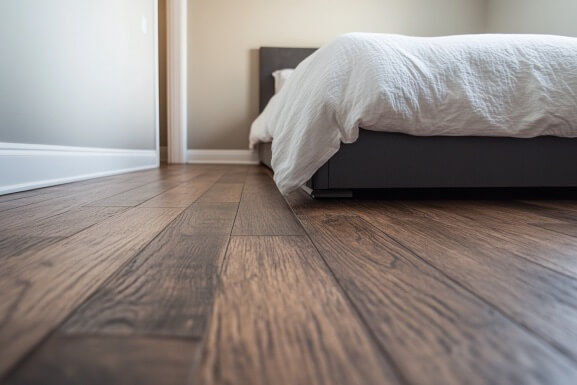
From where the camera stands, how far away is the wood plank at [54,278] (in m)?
0.37

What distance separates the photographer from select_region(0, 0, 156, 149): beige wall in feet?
4.42

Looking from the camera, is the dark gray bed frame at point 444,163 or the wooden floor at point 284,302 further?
the dark gray bed frame at point 444,163

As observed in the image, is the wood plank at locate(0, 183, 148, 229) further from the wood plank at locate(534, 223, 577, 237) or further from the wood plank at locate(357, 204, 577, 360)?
the wood plank at locate(534, 223, 577, 237)

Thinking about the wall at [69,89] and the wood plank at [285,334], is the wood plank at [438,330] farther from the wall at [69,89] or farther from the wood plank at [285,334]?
the wall at [69,89]

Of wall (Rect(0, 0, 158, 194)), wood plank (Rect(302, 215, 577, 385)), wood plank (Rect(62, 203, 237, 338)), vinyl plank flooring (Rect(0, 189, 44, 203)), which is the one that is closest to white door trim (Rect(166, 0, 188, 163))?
wall (Rect(0, 0, 158, 194))

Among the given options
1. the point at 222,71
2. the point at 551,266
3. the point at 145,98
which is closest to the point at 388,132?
the point at 551,266

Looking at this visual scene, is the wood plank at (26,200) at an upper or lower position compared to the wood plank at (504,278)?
lower

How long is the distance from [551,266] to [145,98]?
8.76ft

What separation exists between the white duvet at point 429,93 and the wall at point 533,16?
2.29m

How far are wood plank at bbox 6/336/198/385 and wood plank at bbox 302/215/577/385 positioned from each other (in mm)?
164

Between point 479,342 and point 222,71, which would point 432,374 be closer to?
point 479,342

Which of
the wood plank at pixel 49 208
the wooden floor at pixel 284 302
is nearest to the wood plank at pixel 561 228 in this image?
the wooden floor at pixel 284 302

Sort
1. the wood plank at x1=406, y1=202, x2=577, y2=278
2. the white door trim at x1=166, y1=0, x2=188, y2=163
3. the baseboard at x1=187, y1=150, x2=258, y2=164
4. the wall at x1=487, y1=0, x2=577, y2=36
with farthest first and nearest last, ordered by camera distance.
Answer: the baseboard at x1=187, y1=150, x2=258, y2=164, the white door trim at x1=166, y1=0, x2=188, y2=163, the wall at x1=487, y1=0, x2=577, y2=36, the wood plank at x1=406, y1=202, x2=577, y2=278

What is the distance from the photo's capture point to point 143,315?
406 mm
